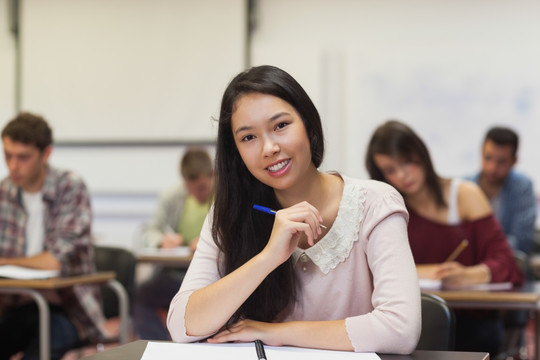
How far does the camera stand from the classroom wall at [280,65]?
19.2ft

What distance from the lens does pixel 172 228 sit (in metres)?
4.93

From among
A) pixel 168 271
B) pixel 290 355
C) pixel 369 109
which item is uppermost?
pixel 369 109

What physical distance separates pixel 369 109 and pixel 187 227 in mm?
1926

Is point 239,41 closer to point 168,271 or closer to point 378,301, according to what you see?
point 168,271

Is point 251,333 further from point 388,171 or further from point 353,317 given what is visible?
point 388,171

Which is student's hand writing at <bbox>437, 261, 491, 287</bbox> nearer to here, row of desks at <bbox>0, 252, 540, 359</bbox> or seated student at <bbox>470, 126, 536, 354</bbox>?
row of desks at <bbox>0, 252, 540, 359</bbox>

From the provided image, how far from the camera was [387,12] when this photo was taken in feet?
19.5

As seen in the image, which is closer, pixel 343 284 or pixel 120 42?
pixel 343 284

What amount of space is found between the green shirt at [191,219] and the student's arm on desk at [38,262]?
173cm

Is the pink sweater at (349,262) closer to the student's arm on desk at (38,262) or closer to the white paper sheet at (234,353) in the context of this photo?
the white paper sheet at (234,353)

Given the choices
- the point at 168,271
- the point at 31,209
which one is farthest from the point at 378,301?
the point at 168,271

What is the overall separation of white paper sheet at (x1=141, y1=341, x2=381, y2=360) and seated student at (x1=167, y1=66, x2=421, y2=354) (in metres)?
0.03

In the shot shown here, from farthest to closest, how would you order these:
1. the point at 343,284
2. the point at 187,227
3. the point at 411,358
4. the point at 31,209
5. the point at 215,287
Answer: the point at 187,227
the point at 31,209
the point at 343,284
the point at 215,287
the point at 411,358

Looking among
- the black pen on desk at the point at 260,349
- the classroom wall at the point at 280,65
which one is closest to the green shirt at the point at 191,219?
the classroom wall at the point at 280,65
